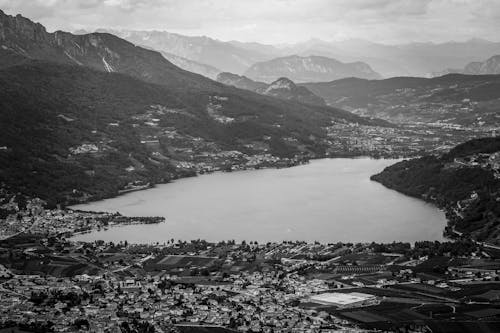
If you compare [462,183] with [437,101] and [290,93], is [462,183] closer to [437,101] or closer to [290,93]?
[290,93]

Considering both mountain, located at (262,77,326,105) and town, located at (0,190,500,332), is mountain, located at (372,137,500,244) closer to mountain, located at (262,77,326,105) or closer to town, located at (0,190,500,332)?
town, located at (0,190,500,332)

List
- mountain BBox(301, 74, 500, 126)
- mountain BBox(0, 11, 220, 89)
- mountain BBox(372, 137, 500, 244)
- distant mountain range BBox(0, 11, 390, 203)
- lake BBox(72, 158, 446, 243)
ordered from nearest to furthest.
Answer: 1. mountain BBox(372, 137, 500, 244)
2. lake BBox(72, 158, 446, 243)
3. distant mountain range BBox(0, 11, 390, 203)
4. mountain BBox(0, 11, 220, 89)
5. mountain BBox(301, 74, 500, 126)

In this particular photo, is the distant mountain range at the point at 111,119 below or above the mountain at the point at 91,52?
below

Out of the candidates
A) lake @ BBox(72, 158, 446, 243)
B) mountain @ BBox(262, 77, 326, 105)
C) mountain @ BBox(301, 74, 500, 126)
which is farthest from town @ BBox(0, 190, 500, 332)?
mountain @ BBox(262, 77, 326, 105)

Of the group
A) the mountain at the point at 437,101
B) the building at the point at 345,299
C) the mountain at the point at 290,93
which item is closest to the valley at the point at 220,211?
the building at the point at 345,299

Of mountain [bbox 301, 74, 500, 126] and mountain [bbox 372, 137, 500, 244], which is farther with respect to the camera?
mountain [bbox 301, 74, 500, 126]

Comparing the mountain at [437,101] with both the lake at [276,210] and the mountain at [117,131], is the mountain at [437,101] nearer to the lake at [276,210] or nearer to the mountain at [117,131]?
the mountain at [117,131]
